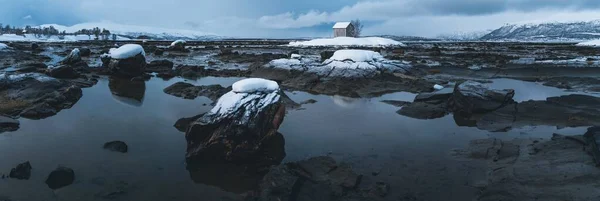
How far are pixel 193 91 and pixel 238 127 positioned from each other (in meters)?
8.94

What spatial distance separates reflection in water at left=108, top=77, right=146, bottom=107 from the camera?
14.7 m

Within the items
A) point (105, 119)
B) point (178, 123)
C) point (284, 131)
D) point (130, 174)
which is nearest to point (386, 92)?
point (284, 131)

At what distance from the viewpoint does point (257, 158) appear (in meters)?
8.02

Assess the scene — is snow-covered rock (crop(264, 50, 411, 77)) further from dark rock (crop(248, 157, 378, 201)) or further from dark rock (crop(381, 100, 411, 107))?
dark rock (crop(248, 157, 378, 201))

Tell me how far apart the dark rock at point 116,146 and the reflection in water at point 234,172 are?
5.50ft

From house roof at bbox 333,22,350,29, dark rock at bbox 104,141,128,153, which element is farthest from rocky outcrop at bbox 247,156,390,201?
house roof at bbox 333,22,350,29

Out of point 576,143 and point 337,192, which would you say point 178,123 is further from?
point 576,143

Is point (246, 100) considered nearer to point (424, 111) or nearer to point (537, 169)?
point (537, 169)

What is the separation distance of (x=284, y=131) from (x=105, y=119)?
17.3 ft

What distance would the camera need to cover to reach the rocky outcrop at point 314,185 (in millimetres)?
6145

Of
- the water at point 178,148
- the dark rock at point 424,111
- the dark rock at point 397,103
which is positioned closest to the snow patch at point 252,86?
the water at point 178,148

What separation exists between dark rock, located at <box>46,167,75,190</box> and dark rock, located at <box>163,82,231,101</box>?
847 centimetres

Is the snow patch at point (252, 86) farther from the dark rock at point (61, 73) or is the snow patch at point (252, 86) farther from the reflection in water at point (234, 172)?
the dark rock at point (61, 73)

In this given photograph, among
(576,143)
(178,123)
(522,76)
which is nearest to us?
(576,143)
